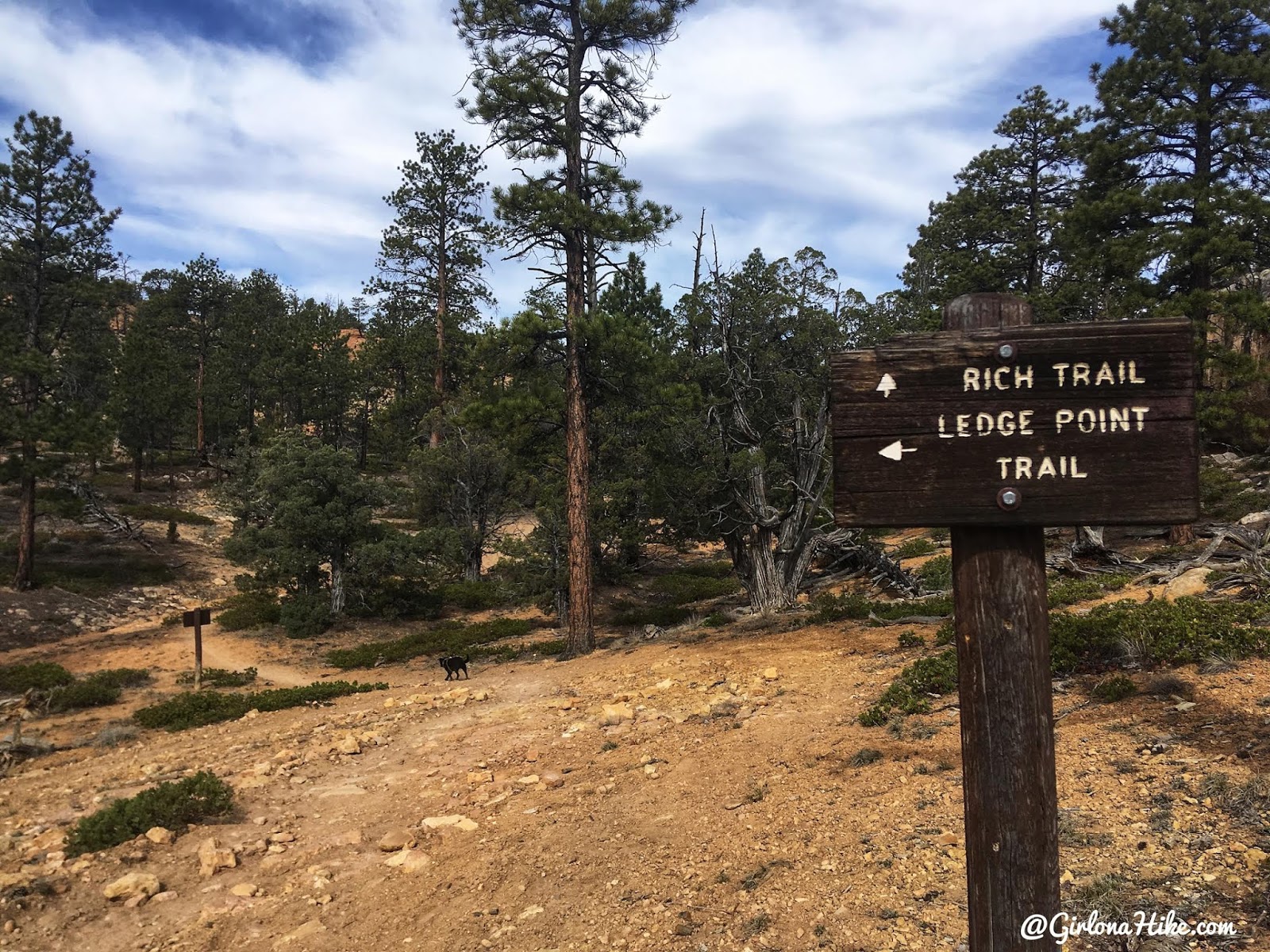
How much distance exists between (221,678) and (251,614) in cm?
566

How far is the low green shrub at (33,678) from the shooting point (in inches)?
567

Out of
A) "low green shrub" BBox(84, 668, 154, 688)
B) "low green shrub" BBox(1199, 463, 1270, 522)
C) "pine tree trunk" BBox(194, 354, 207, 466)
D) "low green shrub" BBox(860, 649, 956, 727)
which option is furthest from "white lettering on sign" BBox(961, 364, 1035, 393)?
"pine tree trunk" BBox(194, 354, 207, 466)

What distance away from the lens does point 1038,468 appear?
223cm

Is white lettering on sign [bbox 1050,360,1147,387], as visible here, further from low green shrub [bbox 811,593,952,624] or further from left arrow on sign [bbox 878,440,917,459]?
low green shrub [bbox 811,593,952,624]

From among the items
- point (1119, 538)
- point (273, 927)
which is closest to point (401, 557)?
→ point (273, 927)

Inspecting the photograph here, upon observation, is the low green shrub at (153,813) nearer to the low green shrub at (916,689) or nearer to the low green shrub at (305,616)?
the low green shrub at (916,689)

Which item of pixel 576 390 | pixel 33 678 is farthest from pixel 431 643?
pixel 33 678

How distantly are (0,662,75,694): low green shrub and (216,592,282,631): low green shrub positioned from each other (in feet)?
14.3

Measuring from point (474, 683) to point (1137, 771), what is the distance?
9.95 meters

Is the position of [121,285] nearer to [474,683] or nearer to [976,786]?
[474,683]

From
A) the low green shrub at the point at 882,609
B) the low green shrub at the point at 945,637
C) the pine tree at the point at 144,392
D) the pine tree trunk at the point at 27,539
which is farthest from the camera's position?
the pine tree at the point at 144,392

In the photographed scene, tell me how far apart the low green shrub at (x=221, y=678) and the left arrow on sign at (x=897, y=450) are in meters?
15.5

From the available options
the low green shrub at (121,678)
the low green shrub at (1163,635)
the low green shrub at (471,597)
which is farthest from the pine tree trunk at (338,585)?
the low green shrub at (1163,635)

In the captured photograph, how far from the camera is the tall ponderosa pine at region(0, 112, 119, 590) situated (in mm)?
21359
